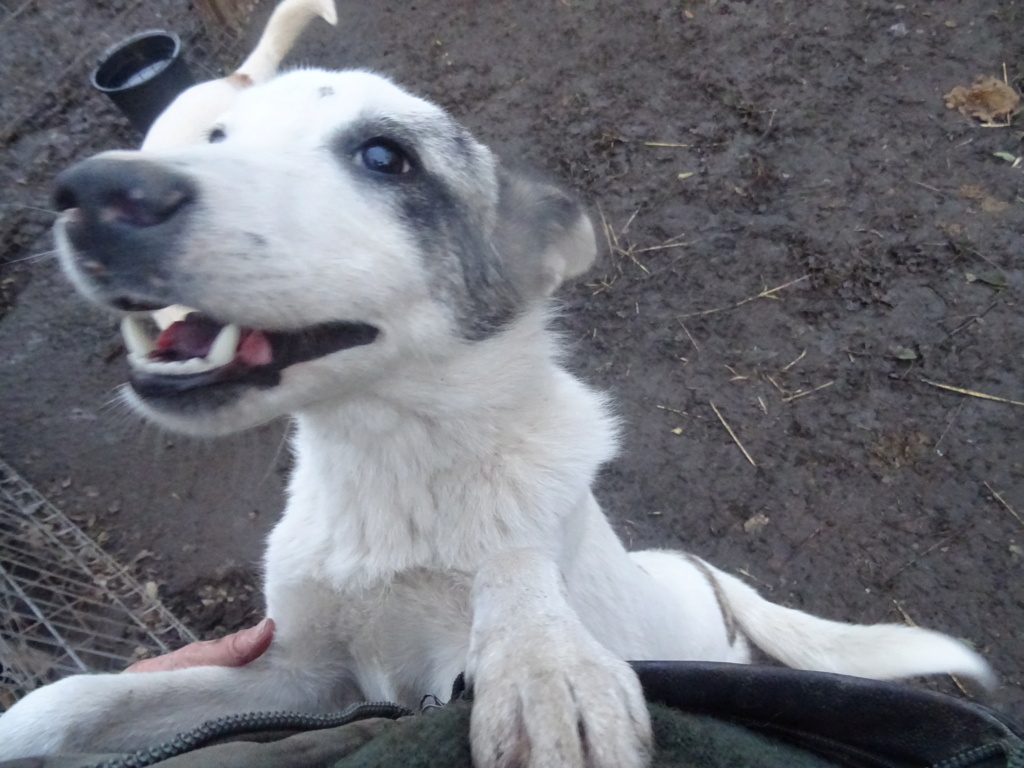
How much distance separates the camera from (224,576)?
348 cm

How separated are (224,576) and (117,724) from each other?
5.84 ft

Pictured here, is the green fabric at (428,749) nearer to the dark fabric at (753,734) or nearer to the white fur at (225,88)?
the dark fabric at (753,734)

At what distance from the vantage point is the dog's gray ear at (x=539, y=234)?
2.21 meters

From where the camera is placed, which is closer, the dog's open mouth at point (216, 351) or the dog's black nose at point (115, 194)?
the dog's black nose at point (115, 194)

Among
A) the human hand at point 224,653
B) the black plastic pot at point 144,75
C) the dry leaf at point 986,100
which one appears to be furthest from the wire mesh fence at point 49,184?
the dry leaf at point 986,100

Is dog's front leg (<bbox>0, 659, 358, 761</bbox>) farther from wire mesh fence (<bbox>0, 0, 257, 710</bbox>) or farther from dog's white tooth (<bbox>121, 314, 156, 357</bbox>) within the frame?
wire mesh fence (<bbox>0, 0, 257, 710</bbox>)

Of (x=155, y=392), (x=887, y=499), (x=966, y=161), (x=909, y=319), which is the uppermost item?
(x=155, y=392)

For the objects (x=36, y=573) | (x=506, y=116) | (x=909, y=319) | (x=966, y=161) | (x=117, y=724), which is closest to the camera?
(x=117, y=724)

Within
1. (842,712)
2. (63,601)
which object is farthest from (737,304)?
(63,601)

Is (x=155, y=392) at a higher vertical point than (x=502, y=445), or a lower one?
higher

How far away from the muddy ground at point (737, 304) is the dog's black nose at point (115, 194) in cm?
260

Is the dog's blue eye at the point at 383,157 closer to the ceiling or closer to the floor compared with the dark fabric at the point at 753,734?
closer to the ceiling

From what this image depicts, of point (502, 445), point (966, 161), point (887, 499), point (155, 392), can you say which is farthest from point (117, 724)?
point (966, 161)

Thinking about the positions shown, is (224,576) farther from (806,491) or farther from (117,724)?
(806,491)
